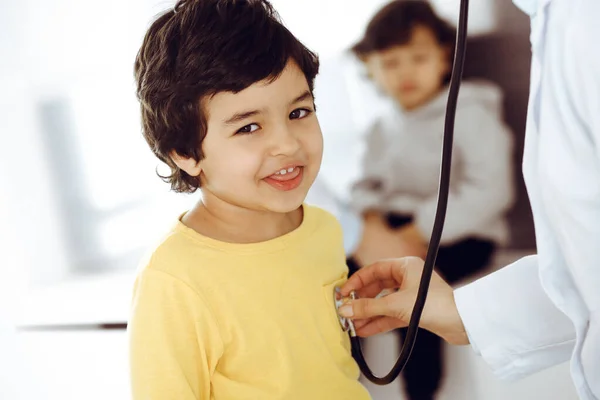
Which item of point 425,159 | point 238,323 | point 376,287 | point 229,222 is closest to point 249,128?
point 229,222

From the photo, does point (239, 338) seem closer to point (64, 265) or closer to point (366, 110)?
point (366, 110)

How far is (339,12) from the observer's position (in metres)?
1.46

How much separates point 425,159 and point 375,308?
632 mm

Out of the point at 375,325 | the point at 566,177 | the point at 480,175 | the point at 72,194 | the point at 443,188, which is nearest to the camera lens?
the point at 566,177

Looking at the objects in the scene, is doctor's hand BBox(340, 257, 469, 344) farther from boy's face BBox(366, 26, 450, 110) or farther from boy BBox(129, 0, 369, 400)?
boy's face BBox(366, 26, 450, 110)

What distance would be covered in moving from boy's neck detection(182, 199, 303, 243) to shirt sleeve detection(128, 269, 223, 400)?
0.11m

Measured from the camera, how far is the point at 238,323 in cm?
82

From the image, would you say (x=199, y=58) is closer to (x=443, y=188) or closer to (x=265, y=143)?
(x=265, y=143)

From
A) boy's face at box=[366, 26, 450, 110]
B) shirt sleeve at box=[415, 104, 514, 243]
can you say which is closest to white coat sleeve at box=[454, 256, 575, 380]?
shirt sleeve at box=[415, 104, 514, 243]

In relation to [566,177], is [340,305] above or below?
below

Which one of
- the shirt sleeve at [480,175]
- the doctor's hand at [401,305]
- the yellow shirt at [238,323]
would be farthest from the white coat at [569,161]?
the shirt sleeve at [480,175]

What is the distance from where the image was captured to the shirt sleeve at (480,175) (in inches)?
55.1

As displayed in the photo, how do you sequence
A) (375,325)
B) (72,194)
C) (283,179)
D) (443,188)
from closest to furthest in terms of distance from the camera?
(443,188) → (283,179) → (375,325) → (72,194)

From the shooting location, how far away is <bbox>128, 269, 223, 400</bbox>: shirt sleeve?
29.8 inches
